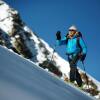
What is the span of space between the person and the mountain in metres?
44.4

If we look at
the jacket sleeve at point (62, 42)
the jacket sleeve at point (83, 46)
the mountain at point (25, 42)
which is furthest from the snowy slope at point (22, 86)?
the mountain at point (25, 42)

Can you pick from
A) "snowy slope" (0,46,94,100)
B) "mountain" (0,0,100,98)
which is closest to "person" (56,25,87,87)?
"snowy slope" (0,46,94,100)

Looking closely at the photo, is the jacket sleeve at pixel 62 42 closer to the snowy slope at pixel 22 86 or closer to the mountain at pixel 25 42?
the snowy slope at pixel 22 86

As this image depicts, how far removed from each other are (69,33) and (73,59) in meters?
0.98

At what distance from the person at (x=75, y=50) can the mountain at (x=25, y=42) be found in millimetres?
44374

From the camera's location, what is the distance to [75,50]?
34.2ft

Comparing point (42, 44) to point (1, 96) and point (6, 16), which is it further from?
point (1, 96)

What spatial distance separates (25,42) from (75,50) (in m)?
56.1

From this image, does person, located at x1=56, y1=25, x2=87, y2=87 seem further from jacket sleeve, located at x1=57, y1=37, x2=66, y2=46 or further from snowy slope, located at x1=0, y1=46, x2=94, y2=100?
snowy slope, located at x1=0, y1=46, x2=94, y2=100

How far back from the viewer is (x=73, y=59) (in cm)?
1036

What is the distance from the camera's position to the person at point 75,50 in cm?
1033

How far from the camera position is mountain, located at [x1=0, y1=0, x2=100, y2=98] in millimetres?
59781

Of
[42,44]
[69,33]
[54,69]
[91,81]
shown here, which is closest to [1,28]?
[42,44]

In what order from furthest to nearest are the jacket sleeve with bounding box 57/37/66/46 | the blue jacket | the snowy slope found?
1. the jacket sleeve with bounding box 57/37/66/46
2. the blue jacket
3. the snowy slope
